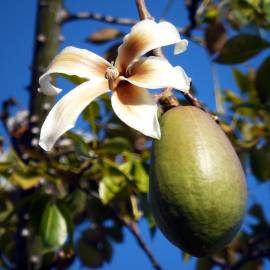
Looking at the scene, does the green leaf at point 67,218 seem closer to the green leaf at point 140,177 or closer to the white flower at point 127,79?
the green leaf at point 140,177

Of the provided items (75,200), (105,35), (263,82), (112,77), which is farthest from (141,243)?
(112,77)

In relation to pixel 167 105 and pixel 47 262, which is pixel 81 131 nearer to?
pixel 47 262

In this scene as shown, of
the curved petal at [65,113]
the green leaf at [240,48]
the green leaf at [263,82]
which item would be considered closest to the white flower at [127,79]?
the curved petal at [65,113]

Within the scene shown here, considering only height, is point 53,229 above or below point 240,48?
below

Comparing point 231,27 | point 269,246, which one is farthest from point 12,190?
point 231,27

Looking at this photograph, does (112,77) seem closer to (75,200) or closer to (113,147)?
(113,147)
